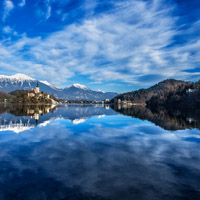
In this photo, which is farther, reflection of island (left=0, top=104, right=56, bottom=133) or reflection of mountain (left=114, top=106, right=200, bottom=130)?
reflection of mountain (left=114, top=106, right=200, bottom=130)

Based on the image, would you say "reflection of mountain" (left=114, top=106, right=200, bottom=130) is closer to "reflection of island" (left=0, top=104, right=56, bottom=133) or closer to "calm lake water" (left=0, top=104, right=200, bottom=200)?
"calm lake water" (left=0, top=104, right=200, bottom=200)

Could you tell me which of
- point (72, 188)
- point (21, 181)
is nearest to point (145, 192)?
point (72, 188)

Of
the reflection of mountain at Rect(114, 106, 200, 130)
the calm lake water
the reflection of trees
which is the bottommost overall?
the calm lake water

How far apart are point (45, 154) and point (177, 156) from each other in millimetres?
14232

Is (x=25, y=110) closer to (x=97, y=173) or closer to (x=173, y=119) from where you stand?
(x=173, y=119)

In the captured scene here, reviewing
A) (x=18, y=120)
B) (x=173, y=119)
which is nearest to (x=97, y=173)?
(x=18, y=120)

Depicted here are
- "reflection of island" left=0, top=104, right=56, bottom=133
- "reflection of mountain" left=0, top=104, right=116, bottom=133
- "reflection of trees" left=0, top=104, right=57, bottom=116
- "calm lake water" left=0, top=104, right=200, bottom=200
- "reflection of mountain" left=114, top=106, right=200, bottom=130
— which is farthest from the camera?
"reflection of trees" left=0, top=104, right=57, bottom=116

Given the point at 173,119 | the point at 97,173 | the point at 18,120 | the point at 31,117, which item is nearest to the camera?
the point at 97,173

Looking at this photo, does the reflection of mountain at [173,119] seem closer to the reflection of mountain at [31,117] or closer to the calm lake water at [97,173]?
the reflection of mountain at [31,117]

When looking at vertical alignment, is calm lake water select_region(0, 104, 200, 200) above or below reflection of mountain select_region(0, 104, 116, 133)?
below

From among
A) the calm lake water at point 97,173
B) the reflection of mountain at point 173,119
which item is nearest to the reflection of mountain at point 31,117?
the calm lake water at point 97,173

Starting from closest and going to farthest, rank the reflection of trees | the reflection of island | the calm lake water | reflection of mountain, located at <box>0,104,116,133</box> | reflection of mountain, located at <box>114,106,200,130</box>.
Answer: the calm lake water
the reflection of island
reflection of mountain, located at <box>0,104,116,133</box>
reflection of mountain, located at <box>114,106,200,130</box>
the reflection of trees

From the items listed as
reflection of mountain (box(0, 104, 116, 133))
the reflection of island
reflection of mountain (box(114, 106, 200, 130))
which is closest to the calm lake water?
the reflection of island

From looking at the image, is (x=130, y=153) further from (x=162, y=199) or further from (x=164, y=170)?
(x=162, y=199)
